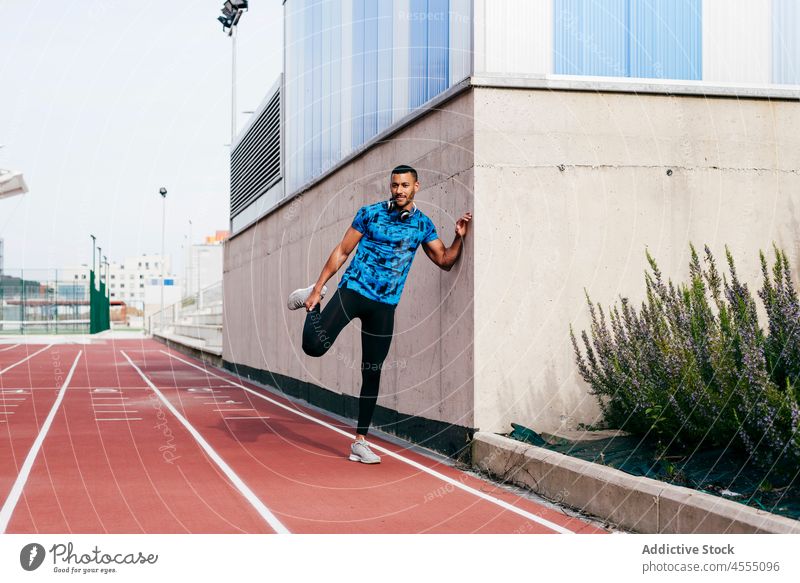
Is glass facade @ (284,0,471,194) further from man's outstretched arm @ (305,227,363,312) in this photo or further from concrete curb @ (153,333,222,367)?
concrete curb @ (153,333,222,367)

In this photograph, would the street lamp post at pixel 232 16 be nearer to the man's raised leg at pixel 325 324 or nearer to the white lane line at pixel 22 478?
the white lane line at pixel 22 478

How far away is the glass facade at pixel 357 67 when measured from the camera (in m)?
9.30

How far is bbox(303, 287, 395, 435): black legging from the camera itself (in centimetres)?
746

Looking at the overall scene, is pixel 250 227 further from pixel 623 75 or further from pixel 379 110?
pixel 623 75

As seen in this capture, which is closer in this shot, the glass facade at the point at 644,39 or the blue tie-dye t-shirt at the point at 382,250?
the blue tie-dye t-shirt at the point at 382,250

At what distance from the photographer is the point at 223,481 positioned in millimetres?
7133

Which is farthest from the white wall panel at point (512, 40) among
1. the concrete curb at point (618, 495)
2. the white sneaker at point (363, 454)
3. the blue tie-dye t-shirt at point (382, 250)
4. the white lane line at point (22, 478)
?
the white lane line at point (22, 478)

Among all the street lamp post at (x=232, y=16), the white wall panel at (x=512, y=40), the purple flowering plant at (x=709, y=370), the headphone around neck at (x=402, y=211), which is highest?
the street lamp post at (x=232, y=16)

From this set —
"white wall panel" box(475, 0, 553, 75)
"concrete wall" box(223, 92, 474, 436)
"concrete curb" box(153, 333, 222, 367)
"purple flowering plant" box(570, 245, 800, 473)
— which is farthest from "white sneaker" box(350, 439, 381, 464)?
"concrete curb" box(153, 333, 222, 367)

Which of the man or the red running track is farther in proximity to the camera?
the man

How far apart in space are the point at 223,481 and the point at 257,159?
52.7ft

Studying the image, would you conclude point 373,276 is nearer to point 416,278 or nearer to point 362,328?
point 362,328

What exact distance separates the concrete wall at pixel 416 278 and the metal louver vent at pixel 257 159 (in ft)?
10.8

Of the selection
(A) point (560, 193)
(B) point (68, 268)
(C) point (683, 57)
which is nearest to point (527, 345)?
(A) point (560, 193)
